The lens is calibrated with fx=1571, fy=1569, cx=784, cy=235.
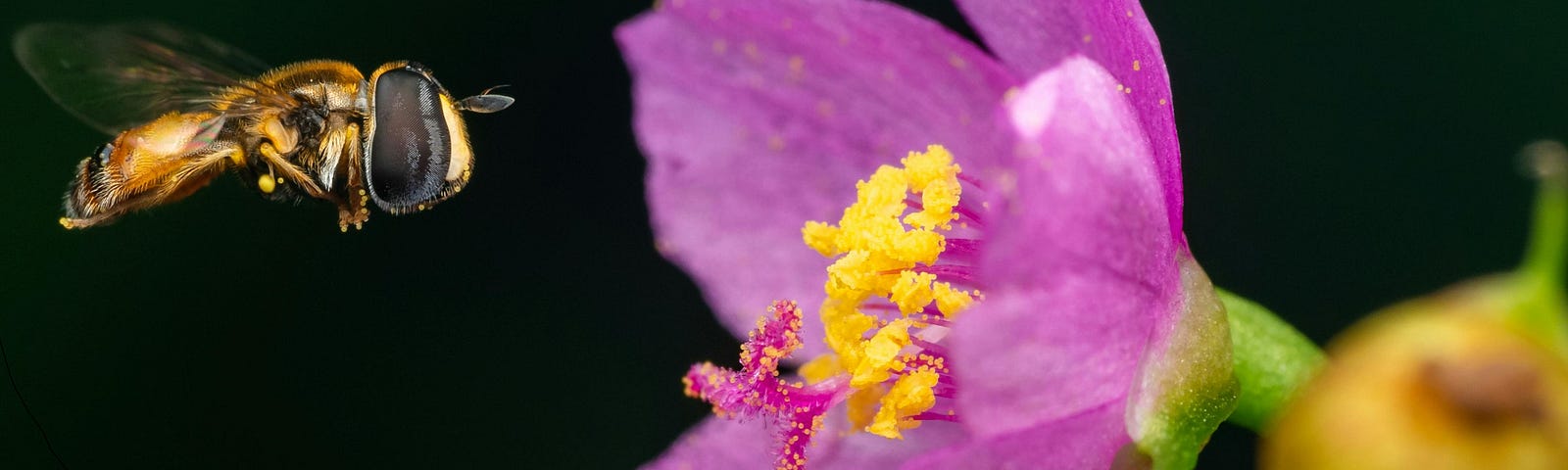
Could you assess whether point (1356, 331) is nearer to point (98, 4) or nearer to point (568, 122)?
point (568, 122)

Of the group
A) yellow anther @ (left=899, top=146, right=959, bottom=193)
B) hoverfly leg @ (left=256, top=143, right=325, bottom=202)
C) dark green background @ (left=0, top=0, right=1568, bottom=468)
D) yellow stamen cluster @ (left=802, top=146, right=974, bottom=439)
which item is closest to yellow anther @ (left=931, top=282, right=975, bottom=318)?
yellow stamen cluster @ (left=802, top=146, right=974, bottom=439)

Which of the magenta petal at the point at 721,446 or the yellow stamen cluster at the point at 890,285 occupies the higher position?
the yellow stamen cluster at the point at 890,285

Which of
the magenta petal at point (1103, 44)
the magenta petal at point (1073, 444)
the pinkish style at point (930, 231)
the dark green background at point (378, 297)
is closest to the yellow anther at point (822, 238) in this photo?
the pinkish style at point (930, 231)

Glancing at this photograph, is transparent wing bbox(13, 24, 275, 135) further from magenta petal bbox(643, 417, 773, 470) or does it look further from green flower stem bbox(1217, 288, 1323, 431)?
green flower stem bbox(1217, 288, 1323, 431)

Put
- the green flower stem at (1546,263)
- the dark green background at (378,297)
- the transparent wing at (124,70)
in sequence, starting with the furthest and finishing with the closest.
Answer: the dark green background at (378,297), the transparent wing at (124,70), the green flower stem at (1546,263)

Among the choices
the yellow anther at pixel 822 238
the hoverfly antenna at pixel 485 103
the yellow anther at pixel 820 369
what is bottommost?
the yellow anther at pixel 820 369

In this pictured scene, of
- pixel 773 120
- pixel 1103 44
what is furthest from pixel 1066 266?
pixel 773 120

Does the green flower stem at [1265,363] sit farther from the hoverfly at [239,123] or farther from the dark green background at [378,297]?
the dark green background at [378,297]
